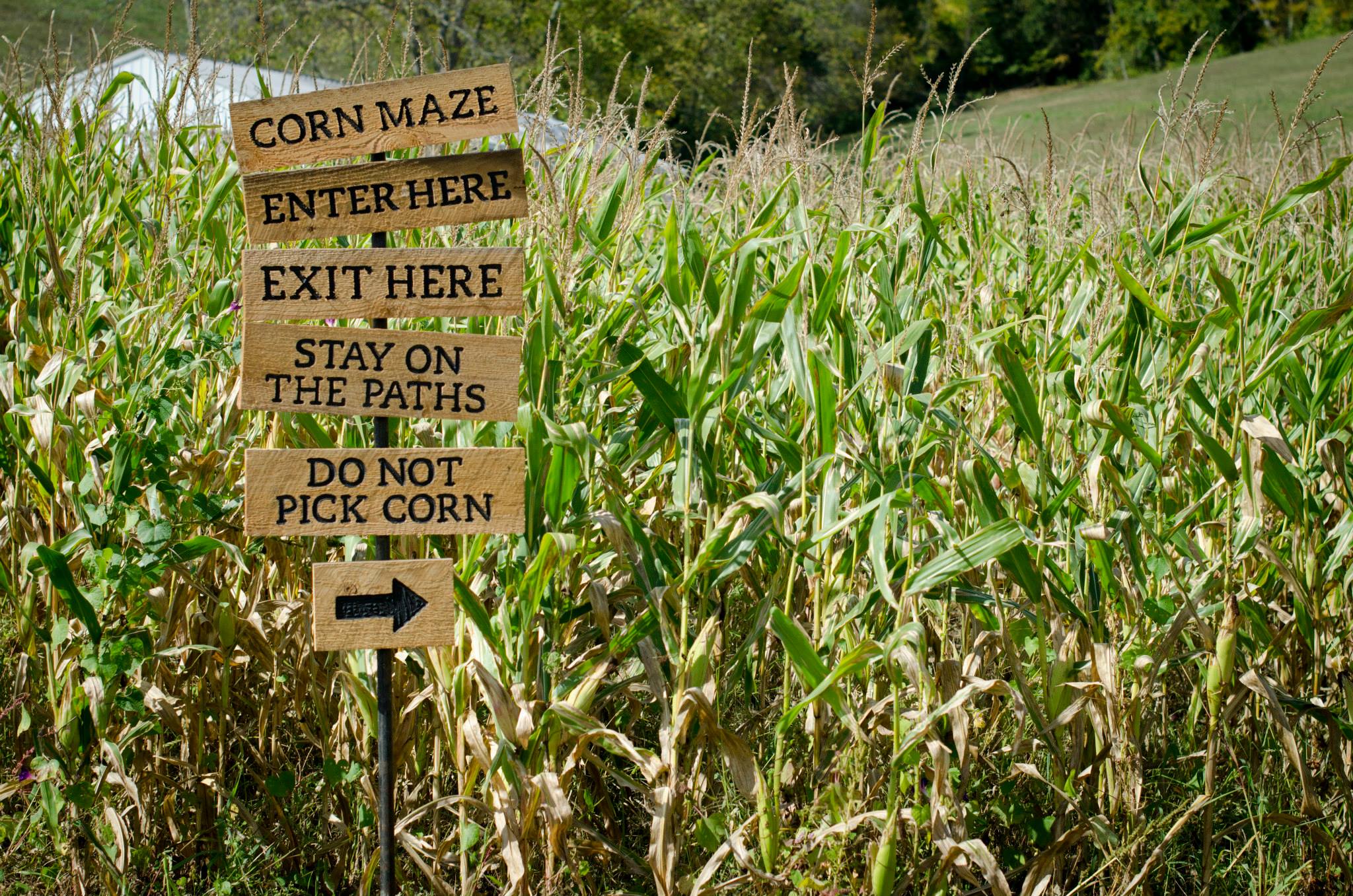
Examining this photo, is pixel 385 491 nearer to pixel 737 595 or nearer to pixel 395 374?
pixel 395 374

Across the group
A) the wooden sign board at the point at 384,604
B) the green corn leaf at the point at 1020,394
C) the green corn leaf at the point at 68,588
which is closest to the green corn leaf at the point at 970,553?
the green corn leaf at the point at 1020,394

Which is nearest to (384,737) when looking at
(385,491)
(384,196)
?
(385,491)

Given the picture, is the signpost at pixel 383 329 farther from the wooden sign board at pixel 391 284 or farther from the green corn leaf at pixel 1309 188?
the green corn leaf at pixel 1309 188

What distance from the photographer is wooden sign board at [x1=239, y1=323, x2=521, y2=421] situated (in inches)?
70.3

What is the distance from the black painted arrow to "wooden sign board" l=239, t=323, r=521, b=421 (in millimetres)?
311

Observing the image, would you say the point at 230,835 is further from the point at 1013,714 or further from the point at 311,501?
the point at 1013,714

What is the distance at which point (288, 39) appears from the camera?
25094 millimetres

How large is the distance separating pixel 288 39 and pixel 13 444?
2587 centimetres

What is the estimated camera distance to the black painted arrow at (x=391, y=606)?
182 cm

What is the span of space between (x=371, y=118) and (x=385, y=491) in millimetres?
657

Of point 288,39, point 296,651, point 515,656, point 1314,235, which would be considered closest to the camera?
point 515,656

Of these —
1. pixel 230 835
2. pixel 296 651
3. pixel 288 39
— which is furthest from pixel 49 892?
pixel 288 39

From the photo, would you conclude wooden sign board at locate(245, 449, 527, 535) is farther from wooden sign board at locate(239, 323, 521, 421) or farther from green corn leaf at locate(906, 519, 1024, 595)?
green corn leaf at locate(906, 519, 1024, 595)

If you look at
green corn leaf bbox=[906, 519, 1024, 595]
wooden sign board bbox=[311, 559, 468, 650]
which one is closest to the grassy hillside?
green corn leaf bbox=[906, 519, 1024, 595]
